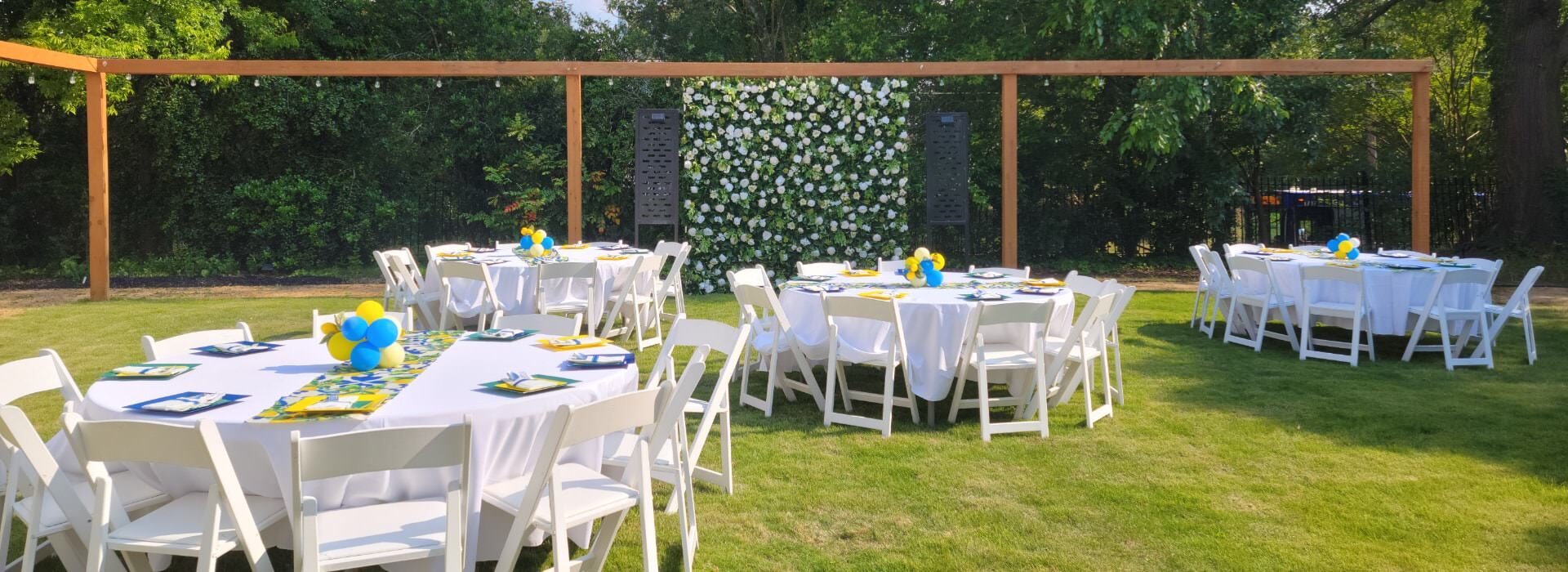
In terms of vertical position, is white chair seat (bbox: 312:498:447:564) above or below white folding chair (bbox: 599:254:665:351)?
below

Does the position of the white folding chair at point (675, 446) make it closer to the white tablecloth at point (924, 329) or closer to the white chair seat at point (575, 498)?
the white chair seat at point (575, 498)

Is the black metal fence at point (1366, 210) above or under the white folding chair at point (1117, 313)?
above

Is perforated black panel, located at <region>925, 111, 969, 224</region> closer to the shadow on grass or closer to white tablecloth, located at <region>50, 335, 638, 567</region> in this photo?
the shadow on grass

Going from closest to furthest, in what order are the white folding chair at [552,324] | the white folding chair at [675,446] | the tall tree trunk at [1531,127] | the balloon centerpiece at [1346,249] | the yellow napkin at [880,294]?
1. the white folding chair at [675,446]
2. the white folding chair at [552,324]
3. the yellow napkin at [880,294]
4. the balloon centerpiece at [1346,249]
5. the tall tree trunk at [1531,127]

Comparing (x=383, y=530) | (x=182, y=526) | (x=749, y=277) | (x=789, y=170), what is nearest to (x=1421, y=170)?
(x=789, y=170)

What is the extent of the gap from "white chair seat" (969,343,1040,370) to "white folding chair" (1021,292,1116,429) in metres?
0.12

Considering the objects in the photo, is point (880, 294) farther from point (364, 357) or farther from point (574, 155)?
point (574, 155)

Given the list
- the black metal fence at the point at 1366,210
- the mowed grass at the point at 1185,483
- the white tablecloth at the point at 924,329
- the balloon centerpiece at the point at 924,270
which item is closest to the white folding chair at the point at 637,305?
the mowed grass at the point at 1185,483

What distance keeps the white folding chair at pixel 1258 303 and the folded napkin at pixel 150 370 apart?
6796 millimetres

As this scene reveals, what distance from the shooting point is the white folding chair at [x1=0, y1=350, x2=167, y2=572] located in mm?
2602

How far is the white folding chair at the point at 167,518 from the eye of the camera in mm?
2387

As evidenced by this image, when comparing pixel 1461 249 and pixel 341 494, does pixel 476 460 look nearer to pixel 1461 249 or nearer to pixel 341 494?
pixel 341 494

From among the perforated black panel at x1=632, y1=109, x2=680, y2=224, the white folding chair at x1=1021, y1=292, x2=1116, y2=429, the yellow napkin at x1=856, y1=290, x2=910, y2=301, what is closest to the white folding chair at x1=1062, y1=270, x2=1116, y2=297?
the white folding chair at x1=1021, y1=292, x2=1116, y2=429

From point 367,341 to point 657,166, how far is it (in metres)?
8.08
